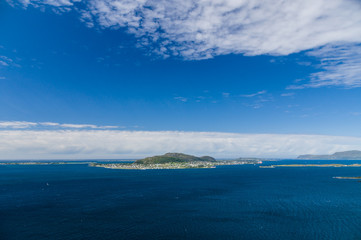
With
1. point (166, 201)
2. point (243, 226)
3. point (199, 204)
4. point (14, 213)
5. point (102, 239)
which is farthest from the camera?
point (166, 201)

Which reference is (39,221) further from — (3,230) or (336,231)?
(336,231)

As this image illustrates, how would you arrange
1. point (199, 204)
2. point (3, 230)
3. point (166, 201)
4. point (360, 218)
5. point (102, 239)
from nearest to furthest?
point (102, 239) → point (3, 230) → point (360, 218) → point (199, 204) → point (166, 201)

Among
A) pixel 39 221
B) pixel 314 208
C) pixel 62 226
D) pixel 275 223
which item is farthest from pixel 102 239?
pixel 314 208

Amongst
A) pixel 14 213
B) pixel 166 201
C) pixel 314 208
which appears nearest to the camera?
pixel 14 213

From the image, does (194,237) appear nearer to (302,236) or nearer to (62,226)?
(302,236)

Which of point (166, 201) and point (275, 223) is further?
point (166, 201)

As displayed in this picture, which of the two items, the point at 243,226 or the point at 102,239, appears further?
the point at 243,226

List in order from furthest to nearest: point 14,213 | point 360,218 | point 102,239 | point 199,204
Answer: point 199,204 → point 14,213 → point 360,218 → point 102,239

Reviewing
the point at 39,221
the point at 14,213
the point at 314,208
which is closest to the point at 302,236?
the point at 314,208
